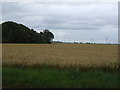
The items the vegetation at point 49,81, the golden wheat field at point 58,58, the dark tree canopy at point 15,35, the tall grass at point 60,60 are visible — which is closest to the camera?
the vegetation at point 49,81

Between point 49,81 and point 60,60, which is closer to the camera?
point 49,81

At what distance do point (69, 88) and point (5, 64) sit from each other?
6.97m

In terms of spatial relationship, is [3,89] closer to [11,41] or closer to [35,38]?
[11,41]

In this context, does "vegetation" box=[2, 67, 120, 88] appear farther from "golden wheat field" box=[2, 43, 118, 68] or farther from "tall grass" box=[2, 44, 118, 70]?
"golden wheat field" box=[2, 43, 118, 68]

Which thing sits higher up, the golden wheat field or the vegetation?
the golden wheat field

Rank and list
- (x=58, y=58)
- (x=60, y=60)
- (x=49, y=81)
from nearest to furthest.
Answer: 1. (x=49, y=81)
2. (x=60, y=60)
3. (x=58, y=58)


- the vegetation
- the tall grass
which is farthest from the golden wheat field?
the vegetation

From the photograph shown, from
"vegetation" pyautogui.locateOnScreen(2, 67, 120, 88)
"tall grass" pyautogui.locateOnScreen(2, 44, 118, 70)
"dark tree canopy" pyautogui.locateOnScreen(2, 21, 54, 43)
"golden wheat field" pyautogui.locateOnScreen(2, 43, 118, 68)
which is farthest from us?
"dark tree canopy" pyautogui.locateOnScreen(2, 21, 54, 43)

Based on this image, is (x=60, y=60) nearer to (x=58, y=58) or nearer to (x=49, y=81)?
(x=58, y=58)

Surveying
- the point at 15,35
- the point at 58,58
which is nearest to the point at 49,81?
the point at 58,58

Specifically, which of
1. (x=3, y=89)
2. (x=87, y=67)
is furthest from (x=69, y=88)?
(x=87, y=67)

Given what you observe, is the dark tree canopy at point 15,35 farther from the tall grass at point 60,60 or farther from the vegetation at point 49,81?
the vegetation at point 49,81

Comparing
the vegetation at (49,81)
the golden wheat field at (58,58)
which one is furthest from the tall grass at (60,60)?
the vegetation at (49,81)

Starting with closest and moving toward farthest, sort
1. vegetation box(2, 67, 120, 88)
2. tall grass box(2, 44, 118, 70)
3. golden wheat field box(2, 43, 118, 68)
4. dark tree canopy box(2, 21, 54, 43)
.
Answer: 1. vegetation box(2, 67, 120, 88)
2. tall grass box(2, 44, 118, 70)
3. golden wheat field box(2, 43, 118, 68)
4. dark tree canopy box(2, 21, 54, 43)
